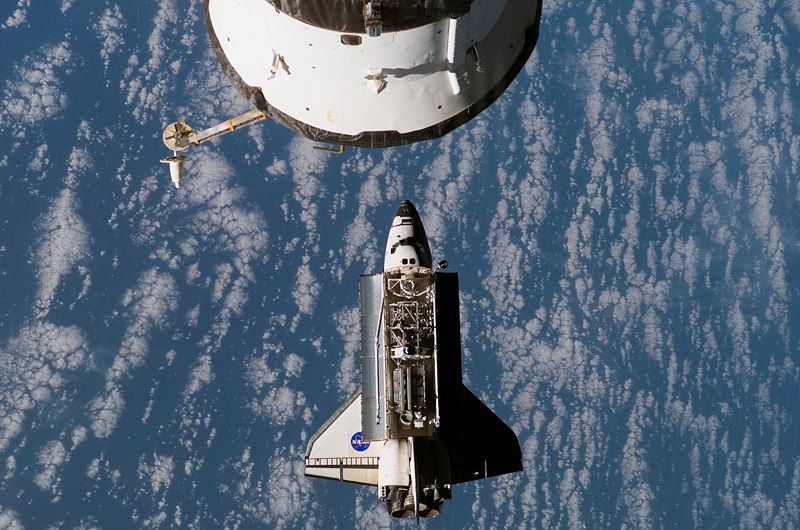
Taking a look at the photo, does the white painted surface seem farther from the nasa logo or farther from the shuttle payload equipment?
the nasa logo

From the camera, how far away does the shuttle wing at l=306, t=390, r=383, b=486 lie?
20734 mm

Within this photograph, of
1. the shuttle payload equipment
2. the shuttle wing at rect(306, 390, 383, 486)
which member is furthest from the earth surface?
the shuttle payload equipment

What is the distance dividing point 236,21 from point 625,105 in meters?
28.3

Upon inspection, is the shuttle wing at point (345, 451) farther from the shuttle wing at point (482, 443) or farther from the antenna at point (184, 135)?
the antenna at point (184, 135)

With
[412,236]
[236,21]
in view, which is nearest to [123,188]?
Result: [412,236]

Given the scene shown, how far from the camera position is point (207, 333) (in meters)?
34.2

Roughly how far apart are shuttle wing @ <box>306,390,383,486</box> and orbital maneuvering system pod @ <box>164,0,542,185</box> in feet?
36.1

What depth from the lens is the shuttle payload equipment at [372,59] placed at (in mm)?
9375

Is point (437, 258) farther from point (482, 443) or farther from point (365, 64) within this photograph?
point (365, 64)

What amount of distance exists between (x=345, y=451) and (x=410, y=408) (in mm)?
4100

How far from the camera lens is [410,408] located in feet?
57.8

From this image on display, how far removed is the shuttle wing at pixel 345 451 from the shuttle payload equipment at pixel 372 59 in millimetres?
11183

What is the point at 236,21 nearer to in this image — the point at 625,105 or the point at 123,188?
the point at 123,188

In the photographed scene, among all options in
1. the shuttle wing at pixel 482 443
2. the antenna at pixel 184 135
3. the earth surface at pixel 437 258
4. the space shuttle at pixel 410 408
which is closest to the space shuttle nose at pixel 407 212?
the space shuttle at pixel 410 408
